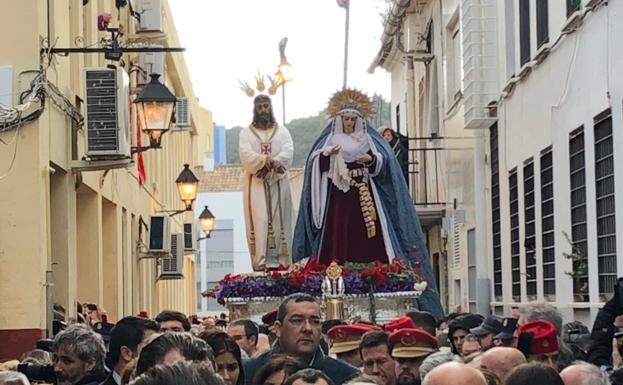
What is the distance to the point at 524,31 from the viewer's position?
22031 millimetres

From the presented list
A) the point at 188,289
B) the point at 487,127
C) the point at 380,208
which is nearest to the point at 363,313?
the point at 380,208

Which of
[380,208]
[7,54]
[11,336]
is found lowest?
[11,336]

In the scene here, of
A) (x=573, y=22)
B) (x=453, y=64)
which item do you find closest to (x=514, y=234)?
(x=573, y=22)

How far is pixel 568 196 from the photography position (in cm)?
1831

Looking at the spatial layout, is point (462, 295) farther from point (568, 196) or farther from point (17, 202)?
point (17, 202)

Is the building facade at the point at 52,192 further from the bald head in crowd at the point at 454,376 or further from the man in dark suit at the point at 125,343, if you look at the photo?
the bald head in crowd at the point at 454,376

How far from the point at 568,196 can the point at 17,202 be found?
6311 mm

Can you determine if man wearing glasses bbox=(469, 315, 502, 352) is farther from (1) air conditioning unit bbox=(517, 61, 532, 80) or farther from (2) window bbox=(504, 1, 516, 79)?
(2) window bbox=(504, 1, 516, 79)

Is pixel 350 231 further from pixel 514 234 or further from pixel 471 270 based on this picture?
pixel 471 270

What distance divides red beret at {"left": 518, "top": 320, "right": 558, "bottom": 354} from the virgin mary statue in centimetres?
834

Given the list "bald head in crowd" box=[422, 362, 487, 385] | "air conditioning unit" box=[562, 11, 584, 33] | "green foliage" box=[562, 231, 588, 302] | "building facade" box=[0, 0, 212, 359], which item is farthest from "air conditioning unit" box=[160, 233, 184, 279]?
"bald head in crowd" box=[422, 362, 487, 385]

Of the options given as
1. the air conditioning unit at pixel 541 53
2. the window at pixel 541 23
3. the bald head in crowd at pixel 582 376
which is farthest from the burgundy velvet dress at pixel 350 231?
the bald head in crowd at pixel 582 376

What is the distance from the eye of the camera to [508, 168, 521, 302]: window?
2302 cm

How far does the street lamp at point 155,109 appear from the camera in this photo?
17.8 meters
